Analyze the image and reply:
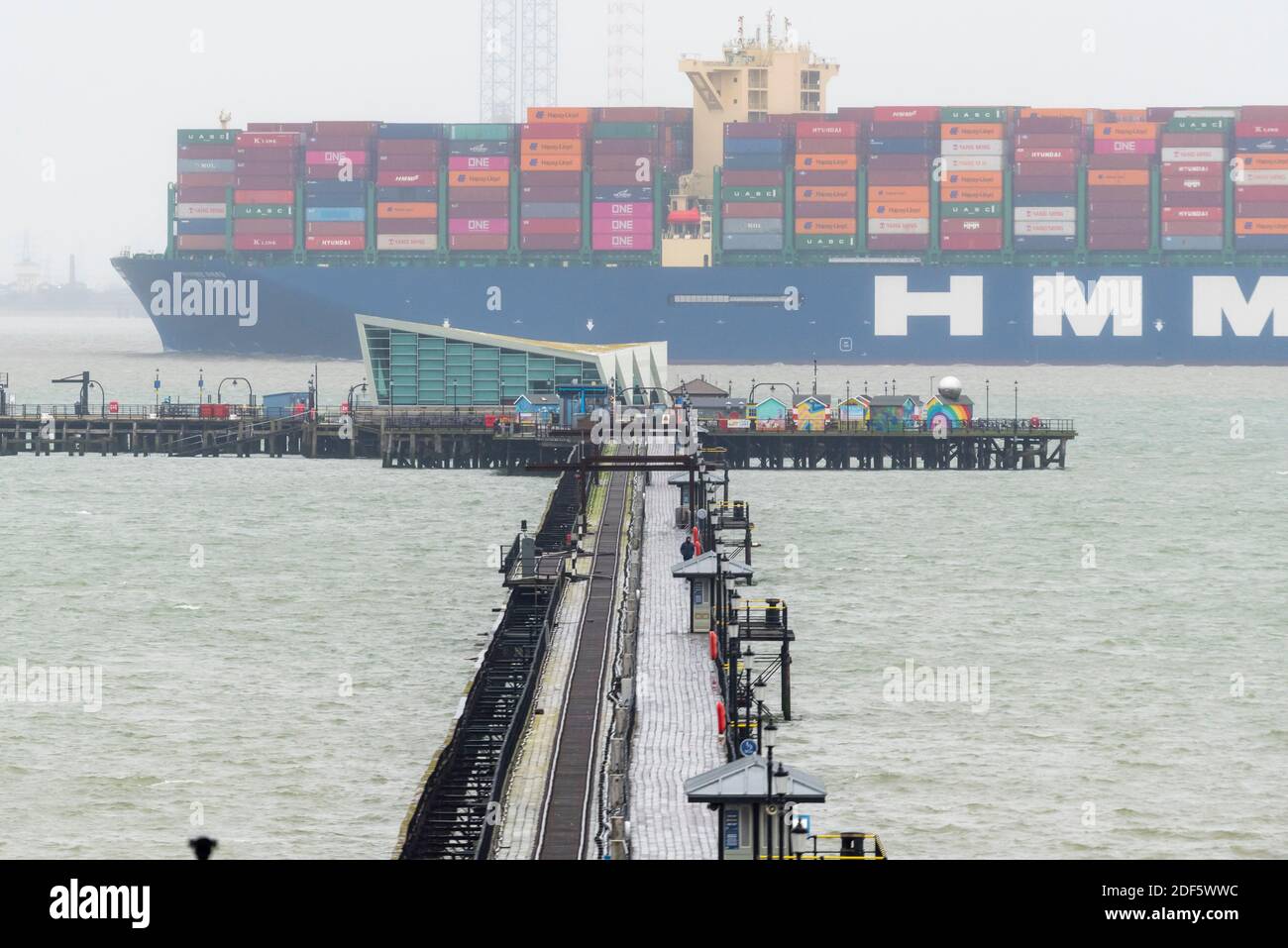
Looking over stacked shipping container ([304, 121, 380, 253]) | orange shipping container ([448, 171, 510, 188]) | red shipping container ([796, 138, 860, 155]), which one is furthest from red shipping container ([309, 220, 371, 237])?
red shipping container ([796, 138, 860, 155])

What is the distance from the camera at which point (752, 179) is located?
6225 inches

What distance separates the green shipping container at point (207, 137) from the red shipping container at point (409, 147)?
44.4 feet

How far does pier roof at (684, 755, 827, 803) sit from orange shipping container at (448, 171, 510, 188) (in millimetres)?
142182

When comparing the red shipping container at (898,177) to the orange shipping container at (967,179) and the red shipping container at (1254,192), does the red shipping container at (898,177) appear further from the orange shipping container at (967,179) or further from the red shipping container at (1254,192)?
the red shipping container at (1254,192)

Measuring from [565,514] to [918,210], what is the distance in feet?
346

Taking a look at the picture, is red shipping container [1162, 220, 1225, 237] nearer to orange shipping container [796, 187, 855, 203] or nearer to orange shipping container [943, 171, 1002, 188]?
orange shipping container [943, 171, 1002, 188]

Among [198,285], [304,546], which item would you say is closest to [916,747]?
[304,546]

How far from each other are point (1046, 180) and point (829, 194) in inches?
707

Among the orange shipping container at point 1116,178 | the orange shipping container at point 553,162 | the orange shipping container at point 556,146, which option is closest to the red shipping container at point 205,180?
the orange shipping container at point 553,162

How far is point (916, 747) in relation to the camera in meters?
33.8

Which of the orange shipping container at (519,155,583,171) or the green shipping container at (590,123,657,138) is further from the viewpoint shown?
the green shipping container at (590,123,657,138)

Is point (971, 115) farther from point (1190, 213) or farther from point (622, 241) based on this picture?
point (622, 241)

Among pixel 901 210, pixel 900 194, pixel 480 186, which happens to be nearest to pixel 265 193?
pixel 480 186

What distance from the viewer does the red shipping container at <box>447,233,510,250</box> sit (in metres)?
160
